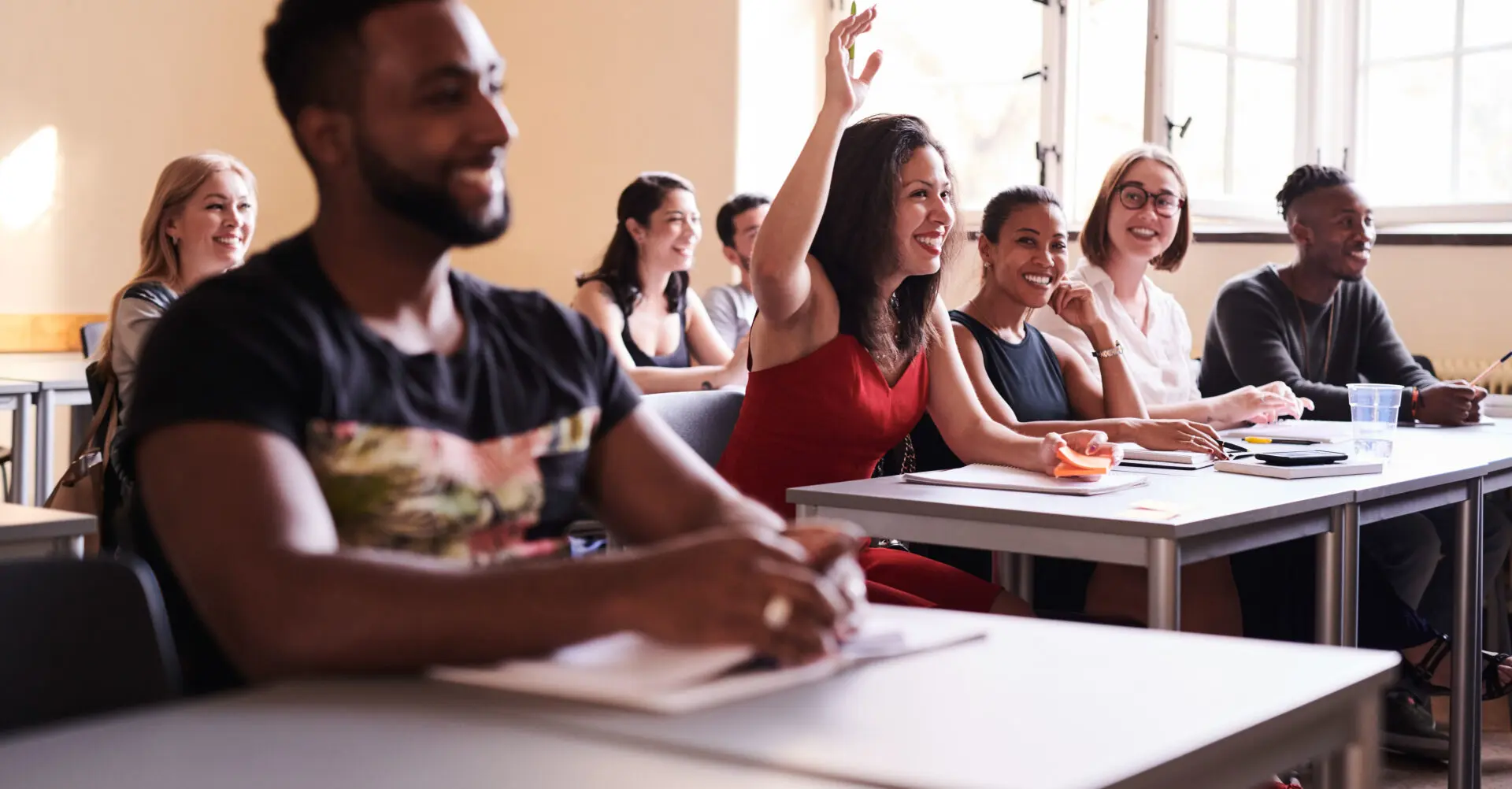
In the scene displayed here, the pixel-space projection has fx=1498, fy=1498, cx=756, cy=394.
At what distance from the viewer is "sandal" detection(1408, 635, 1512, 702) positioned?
3.08 metres

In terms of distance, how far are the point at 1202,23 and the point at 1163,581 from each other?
3395mm

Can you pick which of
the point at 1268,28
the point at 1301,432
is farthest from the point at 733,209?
the point at 1301,432

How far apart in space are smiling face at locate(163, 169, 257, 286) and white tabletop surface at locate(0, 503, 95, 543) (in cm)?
118

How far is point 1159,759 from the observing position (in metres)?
0.83

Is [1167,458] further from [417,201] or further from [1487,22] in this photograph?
[1487,22]

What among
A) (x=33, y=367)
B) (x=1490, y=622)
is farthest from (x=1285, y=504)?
(x=33, y=367)

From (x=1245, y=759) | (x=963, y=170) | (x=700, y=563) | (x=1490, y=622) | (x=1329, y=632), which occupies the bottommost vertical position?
(x=1490, y=622)

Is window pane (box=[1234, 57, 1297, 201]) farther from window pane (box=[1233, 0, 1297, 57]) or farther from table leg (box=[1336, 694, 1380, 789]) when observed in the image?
table leg (box=[1336, 694, 1380, 789])

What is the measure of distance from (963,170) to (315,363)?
481cm

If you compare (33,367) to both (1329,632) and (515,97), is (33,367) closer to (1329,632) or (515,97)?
(515,97)

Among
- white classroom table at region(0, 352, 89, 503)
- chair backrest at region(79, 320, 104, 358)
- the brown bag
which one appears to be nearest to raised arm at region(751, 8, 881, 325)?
the brown bag

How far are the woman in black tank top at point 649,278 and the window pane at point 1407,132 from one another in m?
2.33

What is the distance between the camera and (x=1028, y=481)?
2.23 metres

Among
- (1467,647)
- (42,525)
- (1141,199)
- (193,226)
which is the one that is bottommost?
(1467,647)
